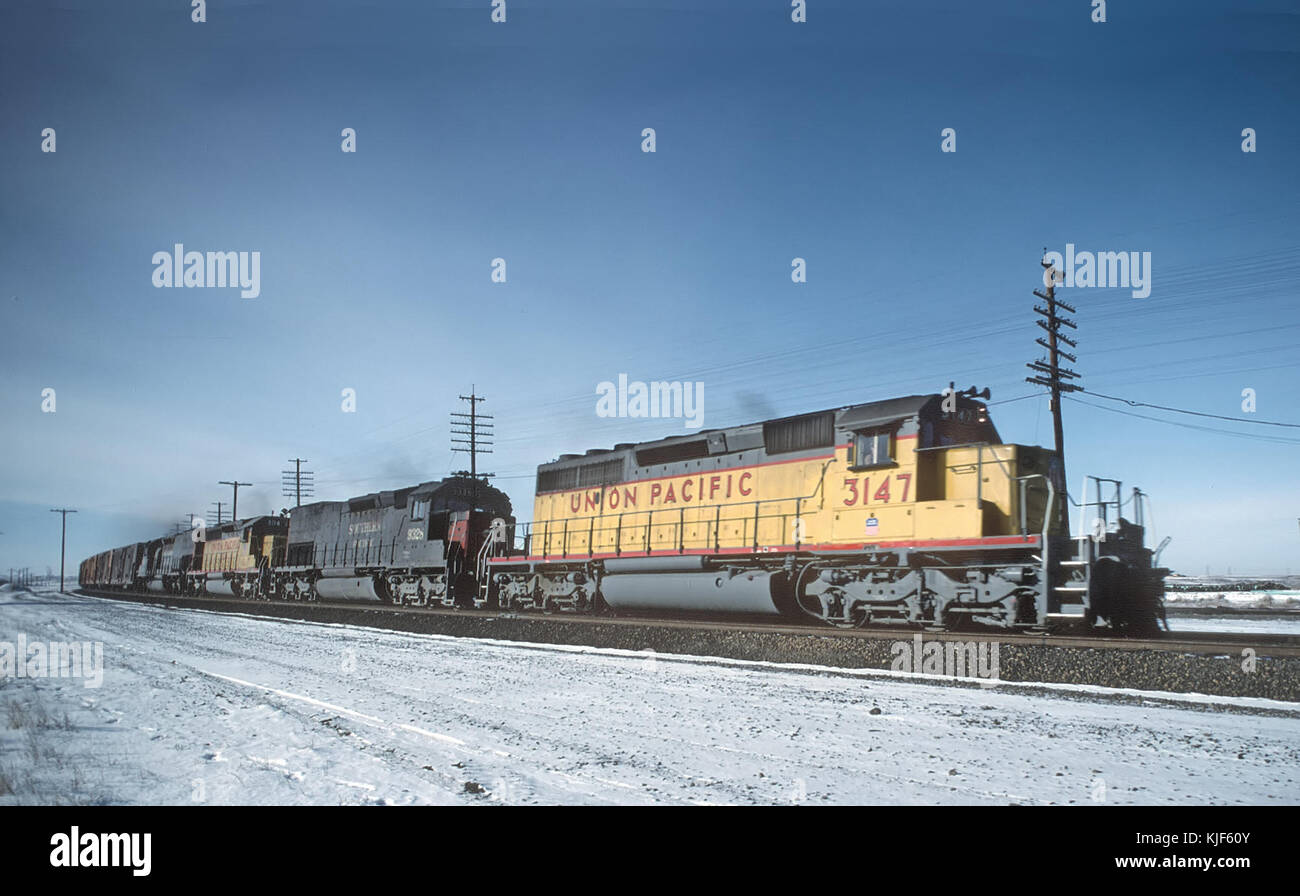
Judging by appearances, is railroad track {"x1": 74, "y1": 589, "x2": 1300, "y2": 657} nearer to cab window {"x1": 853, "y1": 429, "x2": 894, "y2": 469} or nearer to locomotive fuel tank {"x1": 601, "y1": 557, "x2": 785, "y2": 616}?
locomotive fuel tank {"x1": 601, "y1": 557, "x2": 785, "y2": 616}

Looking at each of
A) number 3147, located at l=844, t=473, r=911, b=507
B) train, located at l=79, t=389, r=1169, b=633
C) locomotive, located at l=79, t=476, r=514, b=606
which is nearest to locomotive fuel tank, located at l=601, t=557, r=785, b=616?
train, located at l=79, t=389, r=1169, b=633

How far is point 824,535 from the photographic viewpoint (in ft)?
46.2

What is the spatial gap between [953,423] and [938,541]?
88.7 inches

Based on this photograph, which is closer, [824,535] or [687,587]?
[824,535]

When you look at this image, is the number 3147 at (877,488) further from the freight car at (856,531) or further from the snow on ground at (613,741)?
the snow on ground at (613,741)

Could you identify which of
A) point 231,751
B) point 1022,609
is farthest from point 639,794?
point 1022,609

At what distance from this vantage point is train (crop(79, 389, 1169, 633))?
11375 millimetres

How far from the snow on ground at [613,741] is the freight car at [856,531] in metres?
2.64

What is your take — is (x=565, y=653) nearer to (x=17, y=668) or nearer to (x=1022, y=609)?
(x=1022, y=609)

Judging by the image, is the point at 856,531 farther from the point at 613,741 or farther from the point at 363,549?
the point at 363,549

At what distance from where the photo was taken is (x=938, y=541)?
12.1 meters

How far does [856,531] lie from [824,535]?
693 millimetres

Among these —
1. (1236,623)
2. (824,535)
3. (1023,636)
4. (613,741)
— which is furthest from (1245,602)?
(613,741)

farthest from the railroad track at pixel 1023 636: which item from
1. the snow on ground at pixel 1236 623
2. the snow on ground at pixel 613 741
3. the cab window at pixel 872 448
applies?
the snow on ground at pixel 1236 623
